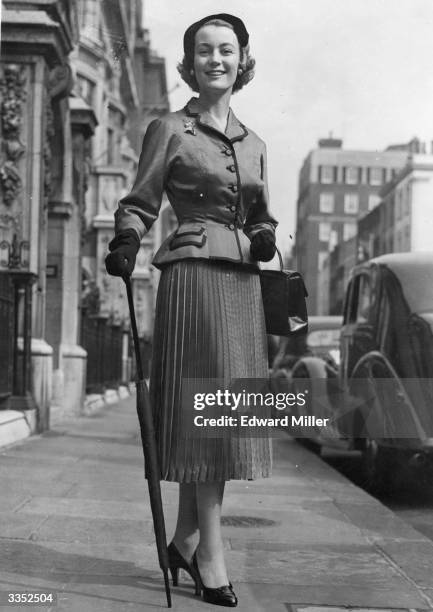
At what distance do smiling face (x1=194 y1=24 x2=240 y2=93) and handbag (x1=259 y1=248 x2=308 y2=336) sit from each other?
736mm

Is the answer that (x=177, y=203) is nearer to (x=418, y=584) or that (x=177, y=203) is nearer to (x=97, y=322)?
(x=418, y=584)

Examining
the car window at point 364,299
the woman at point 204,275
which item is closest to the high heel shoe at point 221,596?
the woman at point 204,275

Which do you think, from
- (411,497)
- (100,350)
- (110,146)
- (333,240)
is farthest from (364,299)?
(333,240)

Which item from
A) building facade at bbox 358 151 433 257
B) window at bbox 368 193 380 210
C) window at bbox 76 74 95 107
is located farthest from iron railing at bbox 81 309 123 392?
window at bbox 368 193 380 210

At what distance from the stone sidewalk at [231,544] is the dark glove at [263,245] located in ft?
4.04

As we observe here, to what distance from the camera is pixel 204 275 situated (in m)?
3.71

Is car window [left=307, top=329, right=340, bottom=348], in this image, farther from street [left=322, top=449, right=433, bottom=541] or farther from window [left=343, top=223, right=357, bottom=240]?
window [left=343, top=223, right=357, bottom=240]

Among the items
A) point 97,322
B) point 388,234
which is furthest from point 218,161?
point 388,234

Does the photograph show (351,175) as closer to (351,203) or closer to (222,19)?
(351,203)

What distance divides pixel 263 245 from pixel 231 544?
5.36ft

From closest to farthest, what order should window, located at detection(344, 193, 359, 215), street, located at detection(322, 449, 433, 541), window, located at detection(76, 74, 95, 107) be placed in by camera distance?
street, located at detection(322, 449, 433, 541), window, located at detection(76, 74, 95, 107), window, located at detection(344, 193, 359, 215)

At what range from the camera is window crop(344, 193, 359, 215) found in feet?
290

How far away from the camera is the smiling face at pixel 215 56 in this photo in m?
3.78

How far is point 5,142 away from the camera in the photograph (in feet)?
37.0
